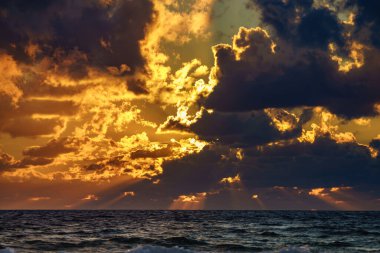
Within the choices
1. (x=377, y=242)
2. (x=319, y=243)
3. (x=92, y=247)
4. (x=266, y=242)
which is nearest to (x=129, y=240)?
(x=92, y=247)

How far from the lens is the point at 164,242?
4675 cm

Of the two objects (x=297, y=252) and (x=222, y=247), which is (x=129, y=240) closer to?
(x=222, y=247)

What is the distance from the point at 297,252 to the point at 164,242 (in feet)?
59.5

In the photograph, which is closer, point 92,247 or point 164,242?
point 92,247

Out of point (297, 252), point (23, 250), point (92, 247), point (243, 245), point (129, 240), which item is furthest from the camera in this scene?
point (129, 240)

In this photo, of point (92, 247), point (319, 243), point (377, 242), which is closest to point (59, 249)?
point (92, 247)

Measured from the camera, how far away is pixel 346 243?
4891cm

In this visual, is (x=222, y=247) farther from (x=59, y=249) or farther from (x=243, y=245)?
(x=59, y=249)

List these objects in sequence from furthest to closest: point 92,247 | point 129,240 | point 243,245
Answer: point 129,240 < point 243,245 < point 92,247

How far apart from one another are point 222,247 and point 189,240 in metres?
6.60

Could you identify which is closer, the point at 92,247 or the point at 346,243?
the point at 92,247

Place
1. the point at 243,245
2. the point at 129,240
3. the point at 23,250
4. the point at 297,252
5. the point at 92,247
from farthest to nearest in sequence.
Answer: the point at 129,240, the point at 243,245, the point at 92,247, the point at 23,250, the point at 297,252

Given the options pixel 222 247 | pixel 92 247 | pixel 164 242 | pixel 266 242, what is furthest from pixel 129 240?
pixel 266 242

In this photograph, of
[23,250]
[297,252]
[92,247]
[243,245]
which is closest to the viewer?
[297,252]
